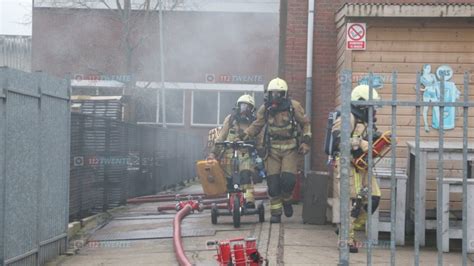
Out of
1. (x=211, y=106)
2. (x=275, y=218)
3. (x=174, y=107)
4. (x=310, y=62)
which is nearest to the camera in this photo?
(x=275, y=218)

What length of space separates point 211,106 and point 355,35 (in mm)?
21960

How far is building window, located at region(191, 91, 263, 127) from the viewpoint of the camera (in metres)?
30.7

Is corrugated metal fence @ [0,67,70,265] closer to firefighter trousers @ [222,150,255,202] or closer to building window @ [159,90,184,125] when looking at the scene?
firefighter trousers @ [222,150,255,202]

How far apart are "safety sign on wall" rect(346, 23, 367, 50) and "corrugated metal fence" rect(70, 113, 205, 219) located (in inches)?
155

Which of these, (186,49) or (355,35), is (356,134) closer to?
(355,35)

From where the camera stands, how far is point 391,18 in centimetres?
941

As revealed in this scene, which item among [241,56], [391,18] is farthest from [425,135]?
[241,56]

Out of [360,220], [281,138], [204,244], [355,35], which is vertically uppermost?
[355,35]

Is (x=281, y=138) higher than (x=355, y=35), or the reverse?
(x=355, y=35)

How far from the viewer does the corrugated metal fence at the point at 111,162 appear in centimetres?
1058

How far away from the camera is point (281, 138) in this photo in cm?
935

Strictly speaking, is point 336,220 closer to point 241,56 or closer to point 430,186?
point 430,186

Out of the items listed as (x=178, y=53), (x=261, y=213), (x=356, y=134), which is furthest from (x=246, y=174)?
(x=178, y=53)

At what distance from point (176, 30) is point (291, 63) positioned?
62.6 feet
